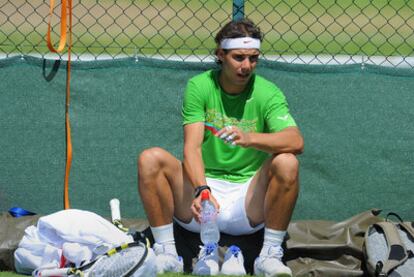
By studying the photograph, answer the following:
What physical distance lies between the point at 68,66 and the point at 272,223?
187 centimetres

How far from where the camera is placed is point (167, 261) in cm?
581

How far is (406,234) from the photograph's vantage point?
5895mm

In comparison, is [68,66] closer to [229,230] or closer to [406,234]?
[229,230]

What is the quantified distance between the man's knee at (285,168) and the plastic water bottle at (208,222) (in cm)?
40

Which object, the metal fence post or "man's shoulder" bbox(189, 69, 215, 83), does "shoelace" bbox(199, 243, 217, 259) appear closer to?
"man's shoulder" bbox(189, 69, 215, 83)

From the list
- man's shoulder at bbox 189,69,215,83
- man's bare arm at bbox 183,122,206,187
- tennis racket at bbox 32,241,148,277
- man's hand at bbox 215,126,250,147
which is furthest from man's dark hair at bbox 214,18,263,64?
tennis racket at bbox 32,241,148,277

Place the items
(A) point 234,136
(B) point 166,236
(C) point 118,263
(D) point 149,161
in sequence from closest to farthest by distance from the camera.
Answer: (C) point 118,263 < (A) point 234,136 < (D) point 149,161 < (B) point 166,236

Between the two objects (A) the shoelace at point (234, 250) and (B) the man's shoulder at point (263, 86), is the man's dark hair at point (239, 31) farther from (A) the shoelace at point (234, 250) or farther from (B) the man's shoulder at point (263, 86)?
(A) the shoelace at point (234, 250)

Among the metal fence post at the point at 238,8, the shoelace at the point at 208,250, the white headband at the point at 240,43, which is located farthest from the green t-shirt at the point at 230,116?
the metal fence post at the point at 238,8

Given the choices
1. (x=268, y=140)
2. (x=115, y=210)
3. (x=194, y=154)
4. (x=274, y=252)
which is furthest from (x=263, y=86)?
(x=115, y=210)

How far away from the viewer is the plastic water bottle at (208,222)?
5.72 m

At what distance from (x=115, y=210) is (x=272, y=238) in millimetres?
1215

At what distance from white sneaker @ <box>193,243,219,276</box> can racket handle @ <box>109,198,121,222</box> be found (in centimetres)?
78

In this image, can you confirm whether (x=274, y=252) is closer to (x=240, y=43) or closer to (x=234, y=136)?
(x=234, y=136)
